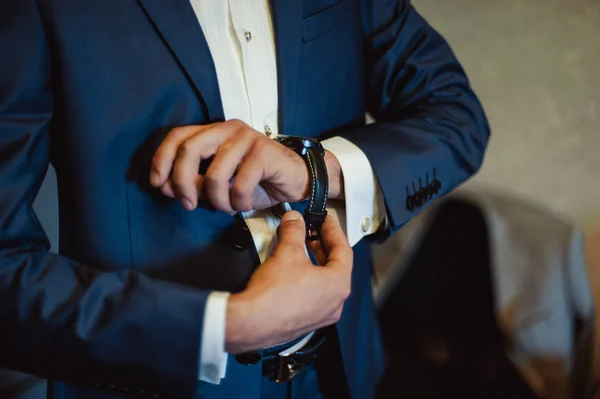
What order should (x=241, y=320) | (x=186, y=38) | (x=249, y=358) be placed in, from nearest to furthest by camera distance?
(x=241, y=320), (x=186, y=38), (x=249, y=358)

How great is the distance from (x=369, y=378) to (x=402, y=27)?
66 cm

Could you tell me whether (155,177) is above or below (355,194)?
above

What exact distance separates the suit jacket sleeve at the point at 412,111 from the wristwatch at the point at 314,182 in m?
0.10

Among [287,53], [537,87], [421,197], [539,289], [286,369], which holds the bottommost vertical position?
[539,289]

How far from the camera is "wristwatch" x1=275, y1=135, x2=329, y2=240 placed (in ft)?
2.12

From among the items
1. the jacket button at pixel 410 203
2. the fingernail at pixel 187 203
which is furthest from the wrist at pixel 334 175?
the fingernail at pixel 187 203

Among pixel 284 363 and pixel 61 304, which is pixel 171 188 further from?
pixel 284 363

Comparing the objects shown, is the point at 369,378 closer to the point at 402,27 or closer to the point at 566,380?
the point at 402,27

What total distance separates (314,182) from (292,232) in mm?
95

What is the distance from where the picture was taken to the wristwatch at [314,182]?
0.65m

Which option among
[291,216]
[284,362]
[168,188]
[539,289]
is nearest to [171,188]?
[168,188]

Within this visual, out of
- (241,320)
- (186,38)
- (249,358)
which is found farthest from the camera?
(249,358)

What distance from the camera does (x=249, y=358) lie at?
73 centimetres

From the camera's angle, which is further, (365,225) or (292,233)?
(365,225)
